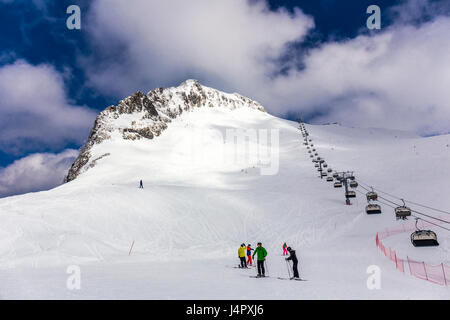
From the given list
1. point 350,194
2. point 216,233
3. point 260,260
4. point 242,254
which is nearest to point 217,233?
point 216,233

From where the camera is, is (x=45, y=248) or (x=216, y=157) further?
(x=216, y=157)

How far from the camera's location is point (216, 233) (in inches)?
1003

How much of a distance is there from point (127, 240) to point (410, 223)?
72.8 ft

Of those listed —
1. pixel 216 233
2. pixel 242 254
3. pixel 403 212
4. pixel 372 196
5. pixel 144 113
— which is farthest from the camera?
pixel 144 113

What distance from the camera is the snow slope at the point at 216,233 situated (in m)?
Answer: 10.7

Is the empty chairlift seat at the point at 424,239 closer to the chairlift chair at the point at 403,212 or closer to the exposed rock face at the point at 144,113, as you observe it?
the chairlift chair at the point at 403,212

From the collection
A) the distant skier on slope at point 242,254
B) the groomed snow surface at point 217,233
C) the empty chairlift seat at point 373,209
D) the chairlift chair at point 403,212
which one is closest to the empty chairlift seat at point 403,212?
the chairlift chair at point 403,212

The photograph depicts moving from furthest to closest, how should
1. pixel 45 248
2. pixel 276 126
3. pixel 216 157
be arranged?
pixel 276 126 < pixel 216 157 < pixel 45 248

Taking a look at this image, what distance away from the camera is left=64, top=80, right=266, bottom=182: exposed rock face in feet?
250

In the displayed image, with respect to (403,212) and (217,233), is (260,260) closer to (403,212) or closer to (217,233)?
(217,233)

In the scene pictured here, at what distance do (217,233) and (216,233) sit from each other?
9 cm
